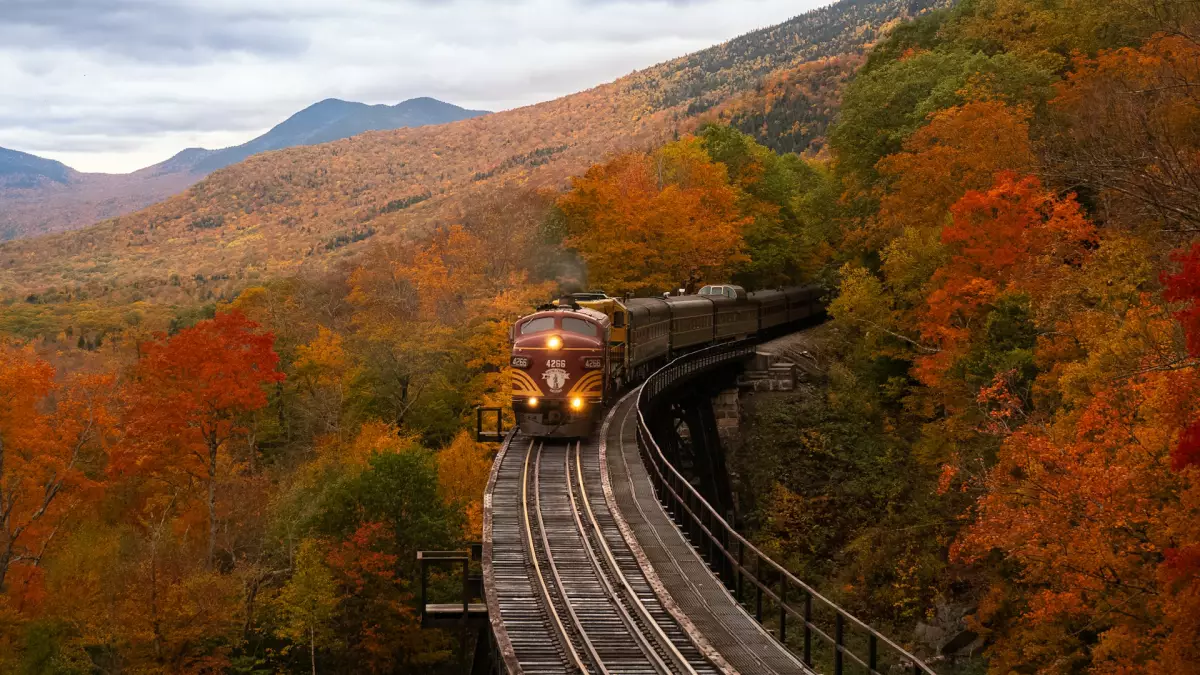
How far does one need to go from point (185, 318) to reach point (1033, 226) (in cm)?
7558

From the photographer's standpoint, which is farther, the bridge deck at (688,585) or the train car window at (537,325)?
the train car window at (537,325)

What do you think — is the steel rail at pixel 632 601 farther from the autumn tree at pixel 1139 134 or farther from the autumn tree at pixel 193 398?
the autumn tree at pixel 193 398

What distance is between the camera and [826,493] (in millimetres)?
40906

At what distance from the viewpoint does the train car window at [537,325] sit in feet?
96.4

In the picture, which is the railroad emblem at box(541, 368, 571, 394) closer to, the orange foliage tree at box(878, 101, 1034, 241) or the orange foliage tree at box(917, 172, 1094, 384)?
the orange foliage tree at box(917, 172, 1094, 384)

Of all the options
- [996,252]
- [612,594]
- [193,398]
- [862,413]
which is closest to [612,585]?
[612,594]

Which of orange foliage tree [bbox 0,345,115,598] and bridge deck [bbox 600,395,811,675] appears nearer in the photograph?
bridge deck [bbox 600,395,811,675]

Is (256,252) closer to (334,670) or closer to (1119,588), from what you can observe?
(334,670)

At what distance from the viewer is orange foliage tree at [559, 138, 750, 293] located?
54.7 metres

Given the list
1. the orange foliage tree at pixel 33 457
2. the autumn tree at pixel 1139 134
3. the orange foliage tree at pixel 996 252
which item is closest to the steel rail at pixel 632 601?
the autumn tree at pixel 1139 134

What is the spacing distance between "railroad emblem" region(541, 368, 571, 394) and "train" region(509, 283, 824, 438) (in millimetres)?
28

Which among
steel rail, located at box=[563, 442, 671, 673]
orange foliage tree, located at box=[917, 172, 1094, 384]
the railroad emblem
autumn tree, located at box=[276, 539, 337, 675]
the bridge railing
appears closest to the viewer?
steel rail, located at box=[563, 442, 671, 673]

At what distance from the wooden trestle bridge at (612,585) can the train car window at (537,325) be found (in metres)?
3.27

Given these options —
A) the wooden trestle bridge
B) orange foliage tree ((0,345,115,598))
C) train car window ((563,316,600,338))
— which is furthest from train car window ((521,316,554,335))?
orange foliage tree ((0,345,115,598))
